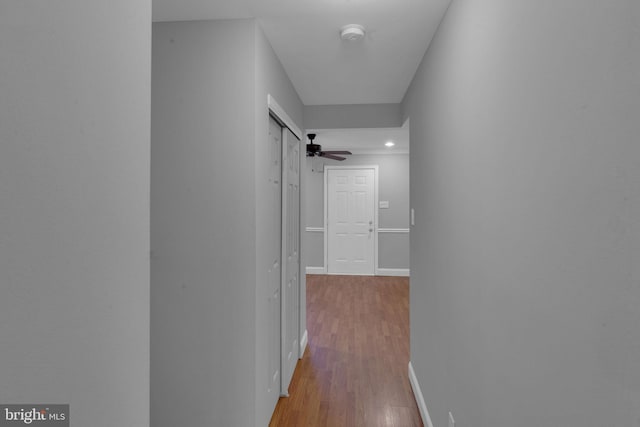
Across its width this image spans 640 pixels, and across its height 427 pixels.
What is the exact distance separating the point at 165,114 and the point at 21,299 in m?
1.63

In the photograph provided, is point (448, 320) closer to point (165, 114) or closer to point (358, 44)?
point (358, 44)

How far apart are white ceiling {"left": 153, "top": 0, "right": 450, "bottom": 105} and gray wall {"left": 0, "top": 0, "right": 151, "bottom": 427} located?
44.2 inches

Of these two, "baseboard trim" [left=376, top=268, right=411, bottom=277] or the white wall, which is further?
"baseboard trim" [left=376, top=268, right=411, bottom=277]

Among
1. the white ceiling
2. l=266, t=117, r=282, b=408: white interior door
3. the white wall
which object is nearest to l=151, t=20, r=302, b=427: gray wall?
the white wall

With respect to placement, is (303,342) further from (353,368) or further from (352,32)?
(352,32)

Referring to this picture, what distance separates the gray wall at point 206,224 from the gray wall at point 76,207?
1.04 m

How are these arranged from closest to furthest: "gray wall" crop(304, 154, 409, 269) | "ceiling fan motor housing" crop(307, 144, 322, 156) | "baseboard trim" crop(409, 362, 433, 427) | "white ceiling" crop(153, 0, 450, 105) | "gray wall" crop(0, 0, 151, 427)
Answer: "gray wall" crop(0, 0, 151, 427) → "white ceiling" crop(153, 0, 450, 105) → "baseboard trim" crop(409, 362, 433, 427) → "ceiling fan motor housing" crop(307, 144, 322, 156) → "gray wall" crop(304, 154, 409, 269)

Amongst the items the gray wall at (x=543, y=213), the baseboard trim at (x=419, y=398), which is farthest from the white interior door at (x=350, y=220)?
the gray wall at (x=543, y=213)

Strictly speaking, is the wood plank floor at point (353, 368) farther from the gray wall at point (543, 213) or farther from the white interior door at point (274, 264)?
the gray wall at point (543, 213)

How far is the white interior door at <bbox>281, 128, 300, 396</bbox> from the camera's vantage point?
2.64 metres

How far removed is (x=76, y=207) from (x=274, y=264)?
1.86 m

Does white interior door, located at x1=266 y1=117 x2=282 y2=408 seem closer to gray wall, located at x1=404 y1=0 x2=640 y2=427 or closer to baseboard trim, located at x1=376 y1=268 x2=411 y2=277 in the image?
gray wall, located at x1=404 y1=0 x2=640 y2=427

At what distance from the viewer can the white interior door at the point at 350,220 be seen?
6723 mm

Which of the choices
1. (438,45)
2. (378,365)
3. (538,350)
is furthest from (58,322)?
(378,365)
